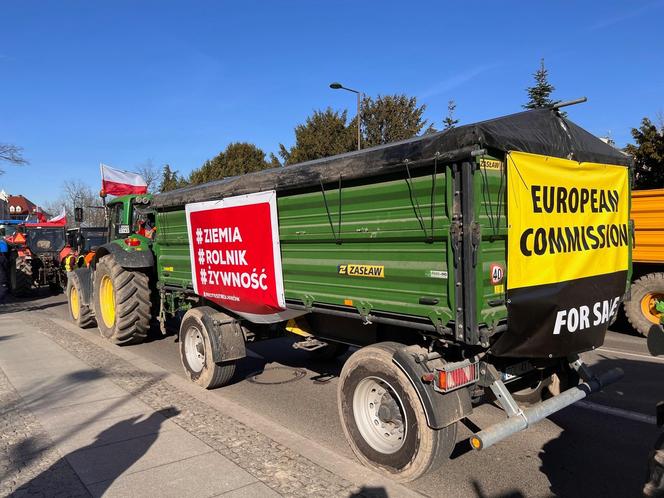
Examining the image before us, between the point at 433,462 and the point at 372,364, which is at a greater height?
the point at 372,364

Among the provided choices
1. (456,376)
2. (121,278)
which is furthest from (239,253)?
(121,278)

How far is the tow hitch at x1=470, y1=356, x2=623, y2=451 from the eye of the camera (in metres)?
3.29

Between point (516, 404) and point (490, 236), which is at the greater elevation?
point (490, 236)

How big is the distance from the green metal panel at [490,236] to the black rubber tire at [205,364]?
3.42m

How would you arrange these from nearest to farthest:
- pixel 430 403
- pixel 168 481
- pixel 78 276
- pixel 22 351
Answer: pixel 430 403, pixel 168 481, pixel 22 351, pixel 78 276

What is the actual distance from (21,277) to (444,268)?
53.8 feet

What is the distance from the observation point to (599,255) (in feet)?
13.9

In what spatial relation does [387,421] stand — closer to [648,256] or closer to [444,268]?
[444,268]

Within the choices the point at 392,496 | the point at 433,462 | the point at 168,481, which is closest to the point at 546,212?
the point at 433,462

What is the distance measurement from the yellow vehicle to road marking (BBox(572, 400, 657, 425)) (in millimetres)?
3961

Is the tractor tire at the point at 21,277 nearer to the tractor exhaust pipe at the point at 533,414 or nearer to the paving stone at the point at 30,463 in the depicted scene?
the paving stone at the point at 30,463

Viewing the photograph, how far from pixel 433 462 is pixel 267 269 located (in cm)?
244

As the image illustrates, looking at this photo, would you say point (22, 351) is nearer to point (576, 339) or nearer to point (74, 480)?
point (74, 480)

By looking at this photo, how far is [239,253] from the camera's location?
538cm
